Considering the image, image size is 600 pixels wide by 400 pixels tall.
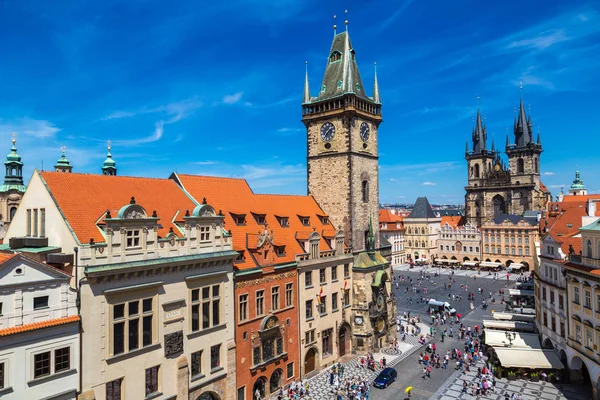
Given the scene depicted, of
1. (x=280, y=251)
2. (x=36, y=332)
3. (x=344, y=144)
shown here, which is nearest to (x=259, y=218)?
(x=280, y=251)

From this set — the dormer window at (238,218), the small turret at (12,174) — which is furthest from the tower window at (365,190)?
the small turret at (12,174)

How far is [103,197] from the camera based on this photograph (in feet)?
92.5

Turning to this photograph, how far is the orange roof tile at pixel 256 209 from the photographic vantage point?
36406 mm

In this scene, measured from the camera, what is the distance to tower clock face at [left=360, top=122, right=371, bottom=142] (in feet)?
159

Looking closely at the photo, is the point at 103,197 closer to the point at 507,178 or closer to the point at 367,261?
the point at 367,261

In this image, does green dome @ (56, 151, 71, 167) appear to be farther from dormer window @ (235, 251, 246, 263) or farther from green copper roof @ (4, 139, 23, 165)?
dormer window @ (235, 251, 246, 263)

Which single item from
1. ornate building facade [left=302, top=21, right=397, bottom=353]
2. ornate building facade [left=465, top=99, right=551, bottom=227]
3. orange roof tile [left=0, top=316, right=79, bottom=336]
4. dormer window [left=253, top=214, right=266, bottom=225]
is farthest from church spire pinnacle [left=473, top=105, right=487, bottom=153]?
orange roof tile [left=0, top=316, right=79, bottom=336]

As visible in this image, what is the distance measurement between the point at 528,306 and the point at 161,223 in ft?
208

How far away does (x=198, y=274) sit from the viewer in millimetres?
28906

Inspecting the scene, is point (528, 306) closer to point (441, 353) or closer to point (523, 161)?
point (441, 353)

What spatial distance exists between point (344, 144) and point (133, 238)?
91.9ft

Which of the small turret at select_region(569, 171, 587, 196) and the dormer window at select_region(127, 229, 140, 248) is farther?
the small turret at select_region(569, 171, 587, 196)

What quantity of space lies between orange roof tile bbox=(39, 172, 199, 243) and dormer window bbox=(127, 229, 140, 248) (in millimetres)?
1614

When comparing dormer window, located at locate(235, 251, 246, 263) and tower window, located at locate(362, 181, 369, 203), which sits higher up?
tower window, located at locate(362, 181, 369, 203)
